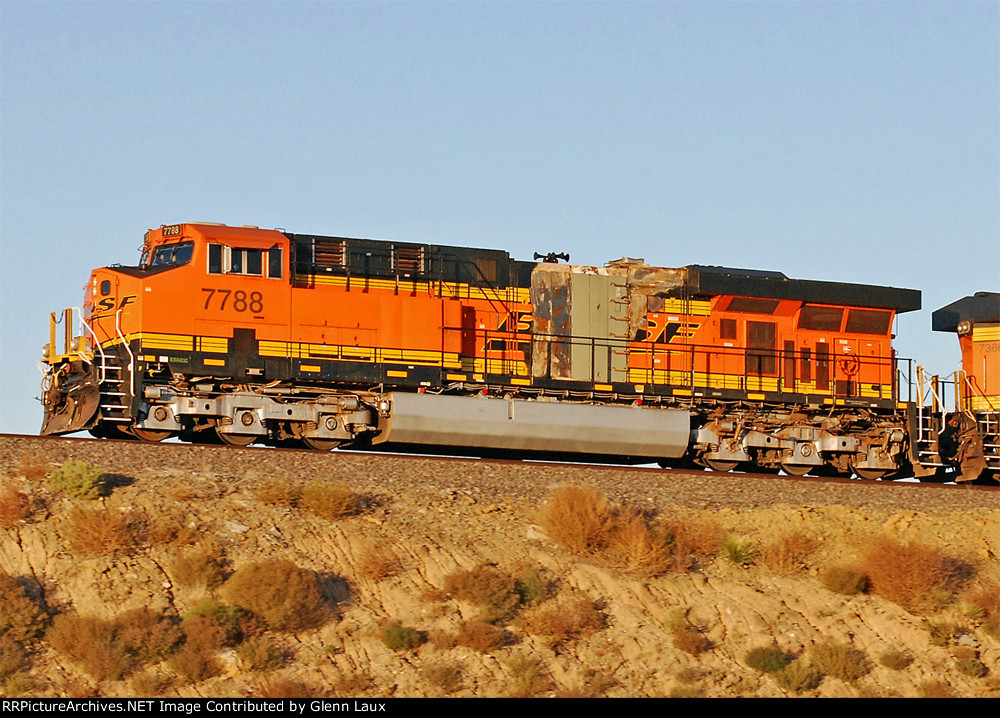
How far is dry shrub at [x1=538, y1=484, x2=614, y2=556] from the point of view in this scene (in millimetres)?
16656

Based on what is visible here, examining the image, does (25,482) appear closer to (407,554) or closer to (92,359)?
(92,359)

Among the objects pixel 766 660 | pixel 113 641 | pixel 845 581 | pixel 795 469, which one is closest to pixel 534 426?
pixel 795 469

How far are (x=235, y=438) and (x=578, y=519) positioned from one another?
5719 millimetres

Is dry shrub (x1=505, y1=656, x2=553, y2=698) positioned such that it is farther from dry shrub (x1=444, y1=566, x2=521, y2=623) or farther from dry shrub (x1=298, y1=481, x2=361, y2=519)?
dry shrub (x1=298, y1=481, x2=361, y2=519)

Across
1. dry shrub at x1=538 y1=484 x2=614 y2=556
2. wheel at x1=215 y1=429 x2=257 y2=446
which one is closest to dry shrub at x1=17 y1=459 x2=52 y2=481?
wheel at x1=215 y1=429 x2=257 y2=446

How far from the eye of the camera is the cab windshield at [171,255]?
19828 millimetres

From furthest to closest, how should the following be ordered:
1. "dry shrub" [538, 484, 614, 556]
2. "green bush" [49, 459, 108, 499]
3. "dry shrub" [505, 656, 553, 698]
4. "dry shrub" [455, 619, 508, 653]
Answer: "dry shrub" [538, 484, 614, 556]
"green bush" [49, 459, 108, 499]
"dry shrub" [455, 619, 508, 653]
"dry shrub" [505, 656, 553, 698]

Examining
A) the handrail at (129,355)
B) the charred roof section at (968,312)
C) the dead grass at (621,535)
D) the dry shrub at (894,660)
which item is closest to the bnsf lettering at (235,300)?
the handrail at (129,355)

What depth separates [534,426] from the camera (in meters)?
20.9

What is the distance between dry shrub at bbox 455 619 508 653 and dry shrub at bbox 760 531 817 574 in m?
4.12

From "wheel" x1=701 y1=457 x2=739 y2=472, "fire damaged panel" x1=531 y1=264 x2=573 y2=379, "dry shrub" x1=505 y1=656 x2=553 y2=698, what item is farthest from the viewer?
"wheel" x1=701 y1=457 x2=739 y2=472
